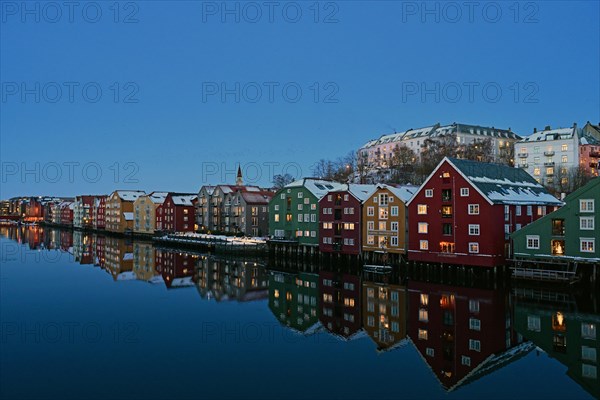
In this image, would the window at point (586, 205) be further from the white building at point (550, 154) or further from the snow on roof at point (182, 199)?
the snow on roof at point (182, 199)

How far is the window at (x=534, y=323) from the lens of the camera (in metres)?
28.6

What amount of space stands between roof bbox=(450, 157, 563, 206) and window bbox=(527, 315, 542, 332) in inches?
654

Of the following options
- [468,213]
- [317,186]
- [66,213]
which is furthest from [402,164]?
[66,213]

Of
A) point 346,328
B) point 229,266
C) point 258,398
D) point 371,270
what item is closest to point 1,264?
point 229,266

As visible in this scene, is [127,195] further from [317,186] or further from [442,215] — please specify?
[442,215]

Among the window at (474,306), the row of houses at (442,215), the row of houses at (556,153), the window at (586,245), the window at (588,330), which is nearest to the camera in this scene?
the window at (588,330)

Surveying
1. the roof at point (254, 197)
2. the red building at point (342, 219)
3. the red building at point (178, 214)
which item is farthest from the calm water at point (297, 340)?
the red building at point (178, 214)

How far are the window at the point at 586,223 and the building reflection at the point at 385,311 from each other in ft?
52.1

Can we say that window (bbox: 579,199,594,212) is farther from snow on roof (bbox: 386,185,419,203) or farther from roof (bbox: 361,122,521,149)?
roof (bbox: 361,122,521,149)

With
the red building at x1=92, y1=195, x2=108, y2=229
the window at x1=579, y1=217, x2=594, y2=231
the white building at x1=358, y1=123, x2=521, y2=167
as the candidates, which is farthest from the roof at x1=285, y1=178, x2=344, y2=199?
the red building at x1=92, y1=195, x2=108, y2=229

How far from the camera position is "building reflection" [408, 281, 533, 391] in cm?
2238

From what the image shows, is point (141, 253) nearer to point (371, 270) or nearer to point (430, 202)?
point (371, 270)

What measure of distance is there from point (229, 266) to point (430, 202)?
26.5 m

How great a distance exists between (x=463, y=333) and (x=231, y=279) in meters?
28.8
